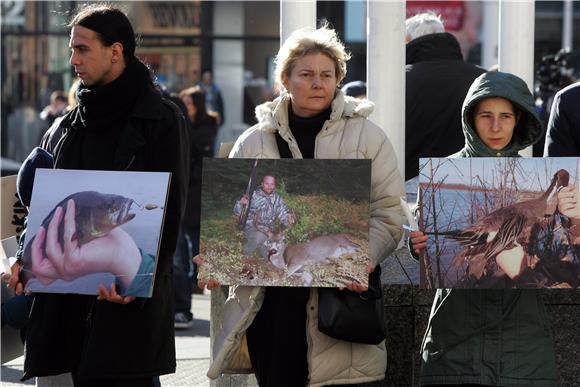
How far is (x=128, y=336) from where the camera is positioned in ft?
15.7

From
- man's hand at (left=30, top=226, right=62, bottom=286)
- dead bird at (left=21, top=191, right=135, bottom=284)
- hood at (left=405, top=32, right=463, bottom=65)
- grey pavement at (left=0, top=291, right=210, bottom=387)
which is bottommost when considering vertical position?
grey pavement at (left=0, top=291, right=210, bottom=387)

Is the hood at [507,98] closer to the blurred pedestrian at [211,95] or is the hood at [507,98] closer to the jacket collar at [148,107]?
the jacket collar at [148,107]

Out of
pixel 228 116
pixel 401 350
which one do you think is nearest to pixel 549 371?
pixel 401 350

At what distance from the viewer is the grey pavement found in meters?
7.83

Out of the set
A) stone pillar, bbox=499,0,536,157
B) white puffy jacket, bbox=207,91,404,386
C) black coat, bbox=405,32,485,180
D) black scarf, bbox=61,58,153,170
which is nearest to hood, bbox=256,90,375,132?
white puffy jacket, bbox=207,91,404,386

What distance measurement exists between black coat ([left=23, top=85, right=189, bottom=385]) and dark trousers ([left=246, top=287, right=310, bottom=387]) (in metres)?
0.35

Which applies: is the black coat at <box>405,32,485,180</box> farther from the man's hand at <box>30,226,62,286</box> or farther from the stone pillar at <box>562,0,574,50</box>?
the stone pillar at <box>562,0,574,50</box>

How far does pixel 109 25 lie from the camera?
4883 mm

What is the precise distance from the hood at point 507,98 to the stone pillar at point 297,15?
2.22 metres

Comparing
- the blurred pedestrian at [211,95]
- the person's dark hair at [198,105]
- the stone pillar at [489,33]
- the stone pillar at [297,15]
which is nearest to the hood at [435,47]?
the stone pillar at [297,15]

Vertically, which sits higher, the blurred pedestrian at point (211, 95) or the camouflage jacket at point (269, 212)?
the blurred pedestrian at point (211, 95)

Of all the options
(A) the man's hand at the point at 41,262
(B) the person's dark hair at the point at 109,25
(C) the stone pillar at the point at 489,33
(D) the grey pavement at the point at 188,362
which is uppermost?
(C) the stone pillar at the point at 489,33

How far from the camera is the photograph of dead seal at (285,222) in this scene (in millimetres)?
4750

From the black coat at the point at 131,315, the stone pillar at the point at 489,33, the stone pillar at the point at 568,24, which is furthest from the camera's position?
the stone pillar at the point at 568,24
